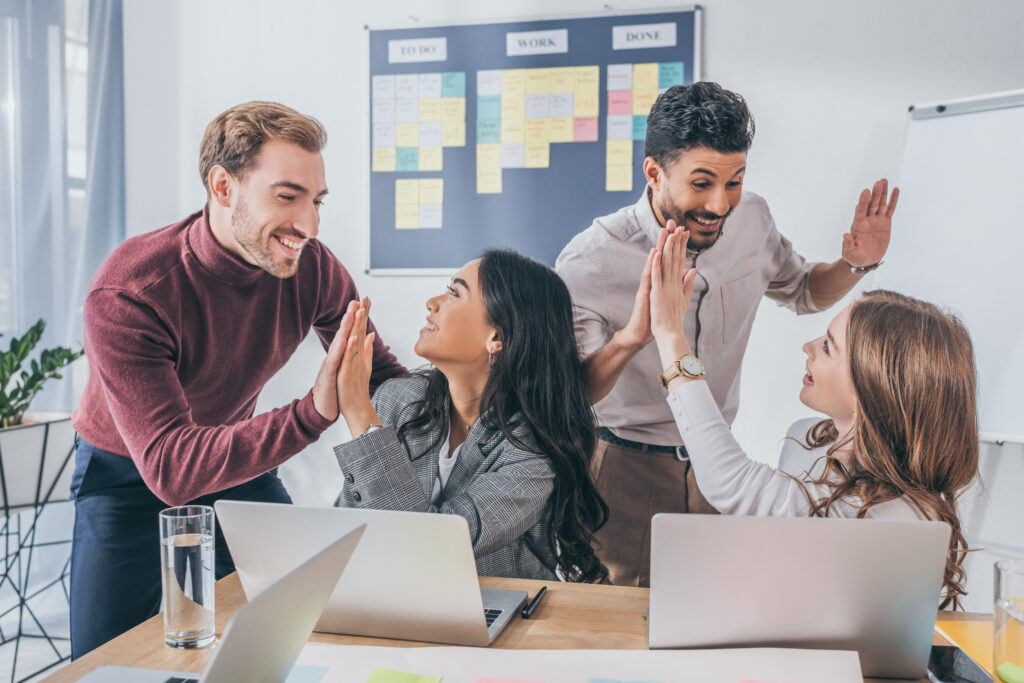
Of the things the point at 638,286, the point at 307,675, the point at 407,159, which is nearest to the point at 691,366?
the point at 638,286

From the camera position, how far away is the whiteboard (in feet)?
6.81

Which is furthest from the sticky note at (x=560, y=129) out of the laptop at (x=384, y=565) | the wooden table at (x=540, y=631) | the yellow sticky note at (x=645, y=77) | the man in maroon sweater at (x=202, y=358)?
the laptop at (x=384, y=565)

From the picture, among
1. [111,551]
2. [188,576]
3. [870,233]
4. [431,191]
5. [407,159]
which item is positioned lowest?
[111,551]

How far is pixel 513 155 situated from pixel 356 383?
4.44 feet

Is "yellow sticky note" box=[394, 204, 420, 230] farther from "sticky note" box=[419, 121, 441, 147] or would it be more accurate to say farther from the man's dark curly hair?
the man's dark curly hair

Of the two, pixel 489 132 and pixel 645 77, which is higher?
pixel 645 77

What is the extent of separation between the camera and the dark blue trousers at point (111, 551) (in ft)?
5.53

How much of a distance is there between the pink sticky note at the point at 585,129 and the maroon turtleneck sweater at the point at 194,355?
0.96 m

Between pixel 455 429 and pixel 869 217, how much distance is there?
4.04 ft

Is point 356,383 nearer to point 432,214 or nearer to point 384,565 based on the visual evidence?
point 384,565

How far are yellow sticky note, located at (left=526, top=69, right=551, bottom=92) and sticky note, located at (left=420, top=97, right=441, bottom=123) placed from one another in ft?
0.97

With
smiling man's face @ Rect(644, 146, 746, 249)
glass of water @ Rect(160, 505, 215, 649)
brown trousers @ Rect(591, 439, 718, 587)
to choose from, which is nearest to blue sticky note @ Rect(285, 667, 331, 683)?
Result: glass of water @ Rect(160, 505, 215, 649)

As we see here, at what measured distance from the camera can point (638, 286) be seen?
2055mm

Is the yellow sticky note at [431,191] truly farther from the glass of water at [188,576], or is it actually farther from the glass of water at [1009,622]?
the glass of water at [1009,622]
